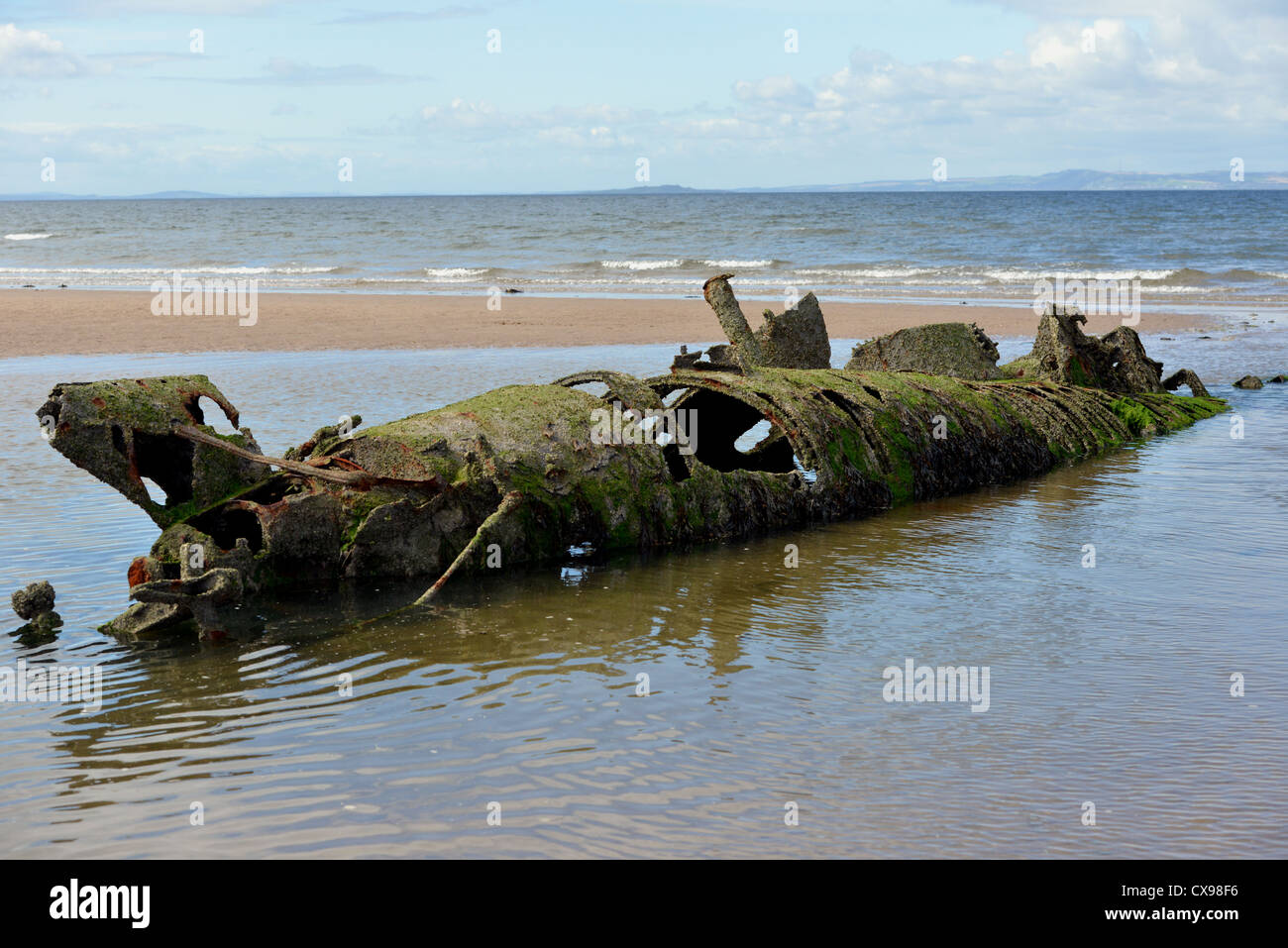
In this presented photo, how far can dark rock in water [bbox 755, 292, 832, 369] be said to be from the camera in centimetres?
1154

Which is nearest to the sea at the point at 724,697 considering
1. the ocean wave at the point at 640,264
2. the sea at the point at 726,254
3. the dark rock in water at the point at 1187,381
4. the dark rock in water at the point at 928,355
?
the dark rock in water at the point at 928,355

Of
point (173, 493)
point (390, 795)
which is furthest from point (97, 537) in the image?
point (390, 795)

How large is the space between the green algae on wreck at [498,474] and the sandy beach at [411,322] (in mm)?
12877

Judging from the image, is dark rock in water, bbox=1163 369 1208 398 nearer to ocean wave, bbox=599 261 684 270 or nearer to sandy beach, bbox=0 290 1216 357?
sandy beach, bbox=0 290 1216 357

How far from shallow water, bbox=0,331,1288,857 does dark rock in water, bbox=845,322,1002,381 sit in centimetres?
414

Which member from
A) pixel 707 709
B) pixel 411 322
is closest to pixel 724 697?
pixel 707 709

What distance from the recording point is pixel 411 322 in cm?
2611

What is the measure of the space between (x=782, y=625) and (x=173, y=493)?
3680mm

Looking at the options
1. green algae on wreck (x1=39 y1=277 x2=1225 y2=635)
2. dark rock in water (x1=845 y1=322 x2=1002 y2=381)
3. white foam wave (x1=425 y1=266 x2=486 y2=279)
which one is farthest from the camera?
white foam wave (x1=425 y1=266 x2=486 y2=279)

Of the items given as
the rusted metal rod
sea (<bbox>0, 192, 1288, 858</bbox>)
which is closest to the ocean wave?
sea (<bbox>0, 192, 1288, 858</bbox>)

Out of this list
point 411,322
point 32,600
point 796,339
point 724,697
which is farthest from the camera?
point 411,322

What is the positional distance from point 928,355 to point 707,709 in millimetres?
8546

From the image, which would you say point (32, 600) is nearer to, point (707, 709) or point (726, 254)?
point (707, 709)
